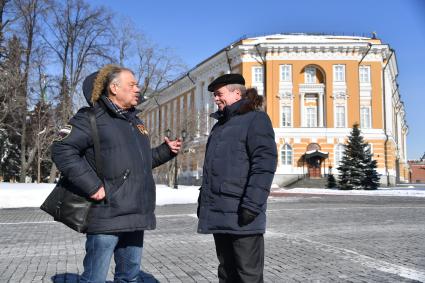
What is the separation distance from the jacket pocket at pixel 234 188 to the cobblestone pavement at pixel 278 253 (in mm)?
2237

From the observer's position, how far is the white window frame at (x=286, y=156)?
44875 millimetres

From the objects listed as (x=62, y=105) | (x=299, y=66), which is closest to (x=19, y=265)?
(x=62, y=105)

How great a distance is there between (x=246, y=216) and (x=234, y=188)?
0.81ft

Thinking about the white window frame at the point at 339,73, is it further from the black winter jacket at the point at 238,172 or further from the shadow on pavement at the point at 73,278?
the black winter jacket at the point at 238,172

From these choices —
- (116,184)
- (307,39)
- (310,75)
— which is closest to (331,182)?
(310,75)

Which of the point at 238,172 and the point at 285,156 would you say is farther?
the point at 285,156

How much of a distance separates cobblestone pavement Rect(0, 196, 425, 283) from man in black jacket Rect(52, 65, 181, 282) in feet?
7.24

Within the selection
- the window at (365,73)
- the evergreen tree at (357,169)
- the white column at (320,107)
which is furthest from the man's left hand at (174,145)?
the window at (365,73)

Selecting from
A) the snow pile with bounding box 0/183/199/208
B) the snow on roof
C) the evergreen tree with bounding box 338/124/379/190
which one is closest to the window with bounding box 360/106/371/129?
the snow on roof

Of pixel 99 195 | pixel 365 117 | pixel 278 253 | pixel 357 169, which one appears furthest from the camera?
pixel 365 117

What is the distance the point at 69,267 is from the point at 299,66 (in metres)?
42.1

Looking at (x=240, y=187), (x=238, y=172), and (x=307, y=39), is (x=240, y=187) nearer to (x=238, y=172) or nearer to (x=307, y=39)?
(x=238, y=172)

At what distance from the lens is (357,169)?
119 feet

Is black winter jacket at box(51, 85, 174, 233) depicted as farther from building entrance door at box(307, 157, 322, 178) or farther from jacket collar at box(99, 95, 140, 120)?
building entrance door at box(307, 157, 322, 178)
